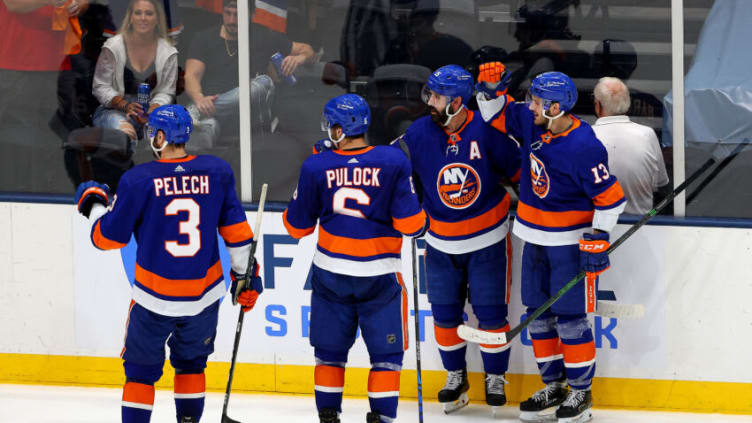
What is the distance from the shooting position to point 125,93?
16.3 ft

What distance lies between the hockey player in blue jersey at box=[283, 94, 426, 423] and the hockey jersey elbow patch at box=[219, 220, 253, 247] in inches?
6.3

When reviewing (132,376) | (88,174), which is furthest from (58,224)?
(132,376)

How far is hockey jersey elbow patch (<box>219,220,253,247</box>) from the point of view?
3920mm

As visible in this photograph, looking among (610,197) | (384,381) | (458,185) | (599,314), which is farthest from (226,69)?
(599,314)

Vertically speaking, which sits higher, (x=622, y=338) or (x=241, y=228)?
(x=241, y=228)

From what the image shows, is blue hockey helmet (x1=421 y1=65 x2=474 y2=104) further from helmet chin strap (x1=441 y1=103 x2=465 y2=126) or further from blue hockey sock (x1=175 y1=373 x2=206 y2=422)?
blue hockey sock (x1=175 y1=373 x2=206 y2=422)

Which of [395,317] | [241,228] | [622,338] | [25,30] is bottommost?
[622,338]

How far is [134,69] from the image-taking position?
195 inches

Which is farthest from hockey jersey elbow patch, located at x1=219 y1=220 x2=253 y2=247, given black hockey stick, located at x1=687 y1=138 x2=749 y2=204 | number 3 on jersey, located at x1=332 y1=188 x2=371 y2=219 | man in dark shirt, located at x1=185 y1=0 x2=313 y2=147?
black hockey stick, located at x1=687 y1=138 x2=749 y2=204

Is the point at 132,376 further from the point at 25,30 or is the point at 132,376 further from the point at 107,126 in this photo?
the point at 25,30

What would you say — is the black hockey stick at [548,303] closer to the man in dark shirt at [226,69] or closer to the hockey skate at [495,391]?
the hockey skate at [495,391]

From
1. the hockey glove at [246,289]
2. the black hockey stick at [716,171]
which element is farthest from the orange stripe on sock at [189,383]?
the black hockey stick at [716,171]

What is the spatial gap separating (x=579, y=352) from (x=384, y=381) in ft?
2.71

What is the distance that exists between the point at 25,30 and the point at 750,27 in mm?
3133
